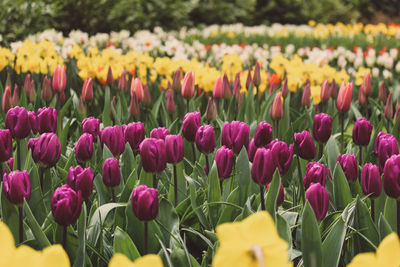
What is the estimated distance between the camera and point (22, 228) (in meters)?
1.44

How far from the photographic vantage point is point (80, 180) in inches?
59.4

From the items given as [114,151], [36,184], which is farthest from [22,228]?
[114,151]

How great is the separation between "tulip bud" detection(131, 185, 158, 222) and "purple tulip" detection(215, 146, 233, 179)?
17.2 inches

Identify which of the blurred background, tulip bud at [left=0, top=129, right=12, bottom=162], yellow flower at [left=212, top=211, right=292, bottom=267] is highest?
yellow flower at [left=212, top=211, right=292, bottom=267]

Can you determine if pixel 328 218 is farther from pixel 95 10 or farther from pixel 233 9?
pixel 233 9

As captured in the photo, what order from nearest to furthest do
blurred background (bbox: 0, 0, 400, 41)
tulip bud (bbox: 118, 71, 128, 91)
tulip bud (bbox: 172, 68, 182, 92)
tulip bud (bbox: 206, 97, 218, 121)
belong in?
tulip bud (bbox: 206, 97, 218, 121)
tulip bud (bbox: 172, 68, 182, 92)
tulip bud (bbox: 118, 71, 128, 91)
blurred background (bbox: 0, 0, 400, 41)

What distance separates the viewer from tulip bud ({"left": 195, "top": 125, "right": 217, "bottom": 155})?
1907mm

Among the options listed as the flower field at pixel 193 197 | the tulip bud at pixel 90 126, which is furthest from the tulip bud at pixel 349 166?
the tulip bud at pixel 90 126

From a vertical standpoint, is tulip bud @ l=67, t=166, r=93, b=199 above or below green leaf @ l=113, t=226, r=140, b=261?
above

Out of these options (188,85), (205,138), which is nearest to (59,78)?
(188,85)

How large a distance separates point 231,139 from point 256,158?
469mm

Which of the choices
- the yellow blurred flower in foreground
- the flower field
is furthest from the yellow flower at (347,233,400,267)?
the yellow blurred flower in foreground

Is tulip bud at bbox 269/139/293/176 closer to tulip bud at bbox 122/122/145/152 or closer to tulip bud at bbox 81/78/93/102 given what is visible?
tulip bud at bbox 122/122/145/152

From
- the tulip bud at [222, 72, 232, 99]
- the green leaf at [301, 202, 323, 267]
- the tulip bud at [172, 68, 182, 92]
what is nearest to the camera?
the green leaf at [301, 202, 323, 267]
